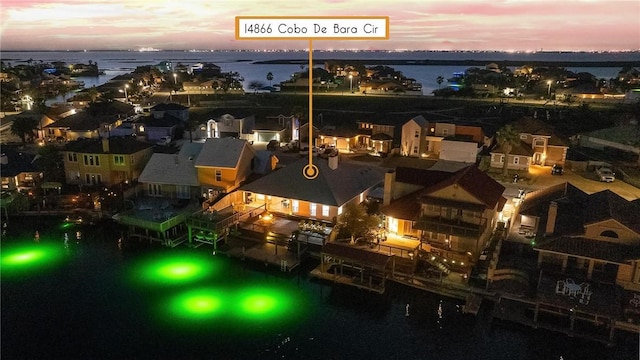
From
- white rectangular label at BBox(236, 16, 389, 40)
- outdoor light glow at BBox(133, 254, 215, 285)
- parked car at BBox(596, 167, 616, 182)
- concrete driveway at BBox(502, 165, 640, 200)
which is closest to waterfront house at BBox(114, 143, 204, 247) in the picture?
outdoor light glow at BBox(133, 254, 215, 285)

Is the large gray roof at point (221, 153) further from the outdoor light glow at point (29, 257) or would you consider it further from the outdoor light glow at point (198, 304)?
the outdoor light glow at point (198, 304)

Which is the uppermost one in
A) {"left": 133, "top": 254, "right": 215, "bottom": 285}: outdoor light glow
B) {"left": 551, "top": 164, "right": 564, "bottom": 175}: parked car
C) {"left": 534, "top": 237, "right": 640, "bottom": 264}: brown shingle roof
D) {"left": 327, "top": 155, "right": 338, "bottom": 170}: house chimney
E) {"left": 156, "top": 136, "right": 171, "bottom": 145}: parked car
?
{"left": 327, "top": 155, "right": 338, "bottom": 170}: house chimney

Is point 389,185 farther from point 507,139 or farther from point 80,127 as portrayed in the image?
point 80,127

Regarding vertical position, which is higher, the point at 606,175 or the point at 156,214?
the point at 606,175

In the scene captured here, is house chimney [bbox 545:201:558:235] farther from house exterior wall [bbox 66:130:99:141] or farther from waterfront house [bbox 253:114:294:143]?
house exterior wall [bbox 66:130:99:141]

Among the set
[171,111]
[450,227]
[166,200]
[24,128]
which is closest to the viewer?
[450,227]

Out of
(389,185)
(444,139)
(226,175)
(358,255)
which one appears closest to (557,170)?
(444,139)
